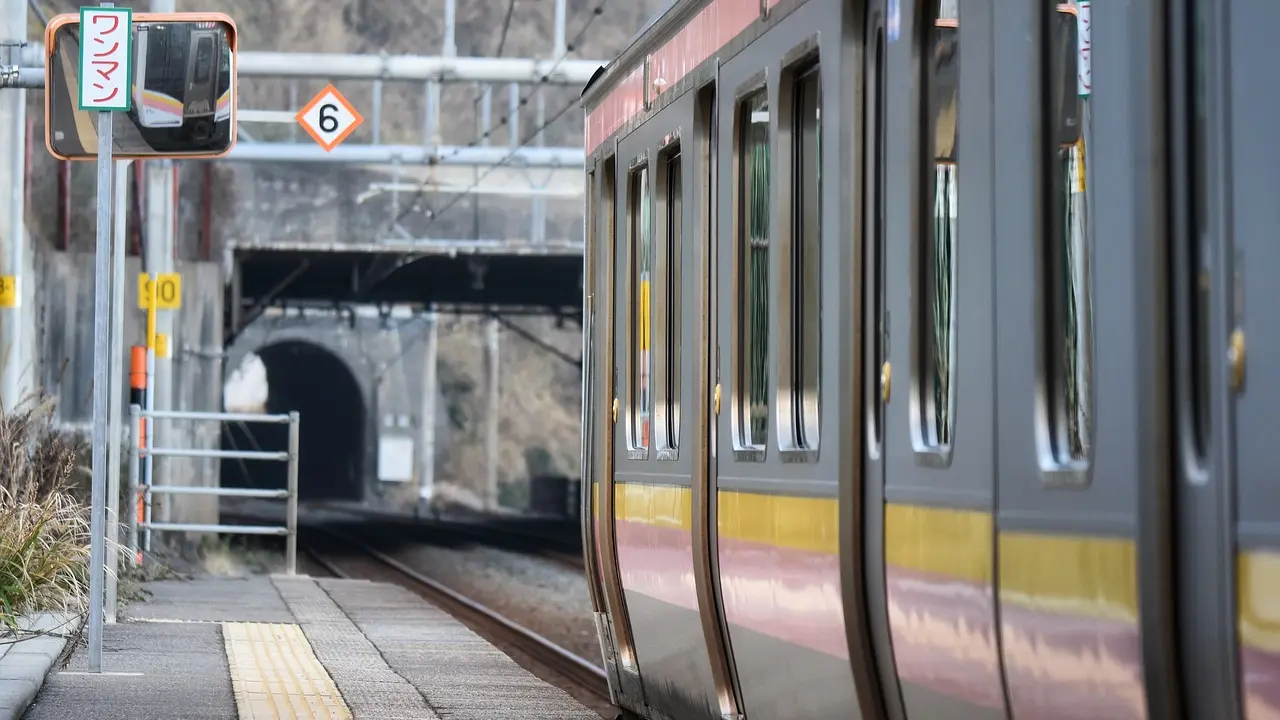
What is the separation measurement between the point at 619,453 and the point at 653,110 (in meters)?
1.39

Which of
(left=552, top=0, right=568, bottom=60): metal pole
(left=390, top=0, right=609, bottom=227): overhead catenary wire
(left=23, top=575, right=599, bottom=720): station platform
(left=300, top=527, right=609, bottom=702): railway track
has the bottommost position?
(left=300, top=527, right=609, bottom=702): railway track

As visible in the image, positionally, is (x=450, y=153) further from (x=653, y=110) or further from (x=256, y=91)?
(x=256, y=91)

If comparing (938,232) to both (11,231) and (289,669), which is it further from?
(11,231)

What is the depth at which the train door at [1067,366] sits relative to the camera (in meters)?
3.42

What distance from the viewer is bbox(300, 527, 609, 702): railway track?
42.0 feet

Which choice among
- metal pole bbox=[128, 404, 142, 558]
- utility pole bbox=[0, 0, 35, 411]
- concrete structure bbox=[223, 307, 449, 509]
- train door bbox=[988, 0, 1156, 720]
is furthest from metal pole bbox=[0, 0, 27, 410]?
concrete structure bbox=[223, 307, 449, 509]

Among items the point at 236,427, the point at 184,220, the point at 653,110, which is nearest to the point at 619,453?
the point at 653,110

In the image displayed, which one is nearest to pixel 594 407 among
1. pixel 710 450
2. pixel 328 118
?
pixel 710 450

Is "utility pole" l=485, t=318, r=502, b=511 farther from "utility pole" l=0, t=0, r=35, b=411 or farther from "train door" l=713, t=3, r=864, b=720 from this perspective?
"train door" l=713, t=3, r=864, b=720

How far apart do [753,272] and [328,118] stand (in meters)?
16.5

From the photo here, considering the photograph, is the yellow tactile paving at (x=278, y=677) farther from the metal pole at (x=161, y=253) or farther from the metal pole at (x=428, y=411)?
the metal pole at (x=428, y=411)

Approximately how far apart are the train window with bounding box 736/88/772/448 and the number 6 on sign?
1591cm

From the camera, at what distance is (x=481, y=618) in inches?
688

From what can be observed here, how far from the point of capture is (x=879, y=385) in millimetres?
4781
